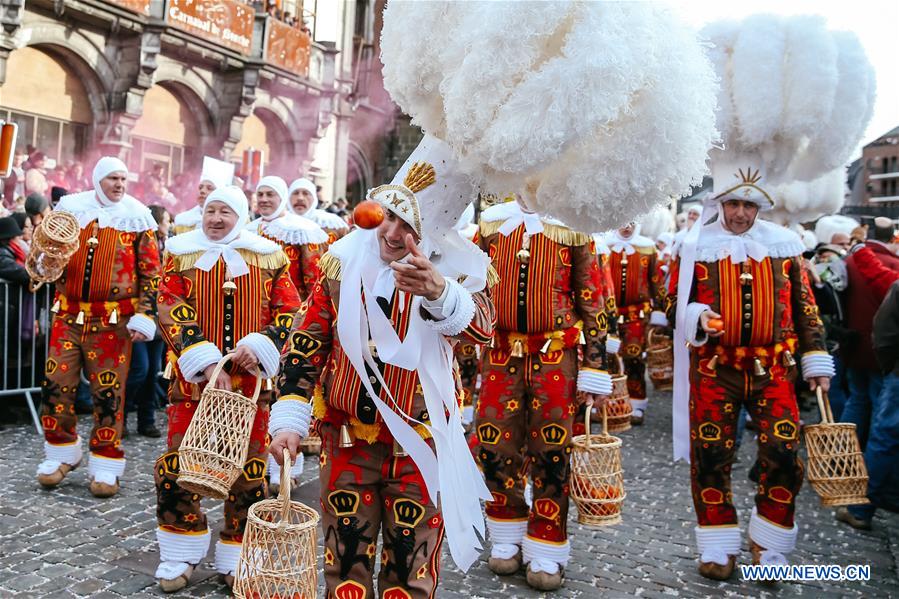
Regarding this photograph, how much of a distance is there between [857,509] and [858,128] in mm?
2821

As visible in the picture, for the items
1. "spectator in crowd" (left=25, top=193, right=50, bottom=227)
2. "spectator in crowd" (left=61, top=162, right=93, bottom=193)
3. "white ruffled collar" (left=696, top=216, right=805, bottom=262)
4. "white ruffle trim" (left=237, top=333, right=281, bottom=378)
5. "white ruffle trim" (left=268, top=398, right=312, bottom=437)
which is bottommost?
"white ruffle trim" (left=268, top=398, right=312, bottom=437)

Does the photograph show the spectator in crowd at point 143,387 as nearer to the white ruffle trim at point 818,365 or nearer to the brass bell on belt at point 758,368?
the brass bell on belt at point 758,368

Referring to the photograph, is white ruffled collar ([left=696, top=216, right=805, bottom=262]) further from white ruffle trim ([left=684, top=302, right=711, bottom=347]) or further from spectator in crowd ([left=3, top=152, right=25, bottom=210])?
spectator in crowd ([left=3, top=152, right=25, bottom=210])

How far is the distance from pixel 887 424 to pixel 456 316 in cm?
375

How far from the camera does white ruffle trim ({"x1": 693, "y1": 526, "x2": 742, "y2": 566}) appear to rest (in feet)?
15.5

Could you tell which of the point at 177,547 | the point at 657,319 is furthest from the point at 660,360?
the point at 177,547

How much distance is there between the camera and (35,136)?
1497 centimetres

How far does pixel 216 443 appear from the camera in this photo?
3600mm

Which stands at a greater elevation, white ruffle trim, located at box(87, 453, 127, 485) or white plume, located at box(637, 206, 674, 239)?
white plume, located at box(637, 206, 674, 239)

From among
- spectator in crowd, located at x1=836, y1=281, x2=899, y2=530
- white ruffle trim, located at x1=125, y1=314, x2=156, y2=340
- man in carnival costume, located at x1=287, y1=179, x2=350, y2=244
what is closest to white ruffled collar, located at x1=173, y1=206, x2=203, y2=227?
man in carnival costume, located at x1=287, y1=179, x2=350, y2=244

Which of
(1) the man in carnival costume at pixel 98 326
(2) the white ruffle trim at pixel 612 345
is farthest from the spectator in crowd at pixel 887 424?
(1) the man in carnival costume at pixel 98 326

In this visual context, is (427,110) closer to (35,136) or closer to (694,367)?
(694,367)

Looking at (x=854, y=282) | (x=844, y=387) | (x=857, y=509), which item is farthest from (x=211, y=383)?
(x=844, y=387)
